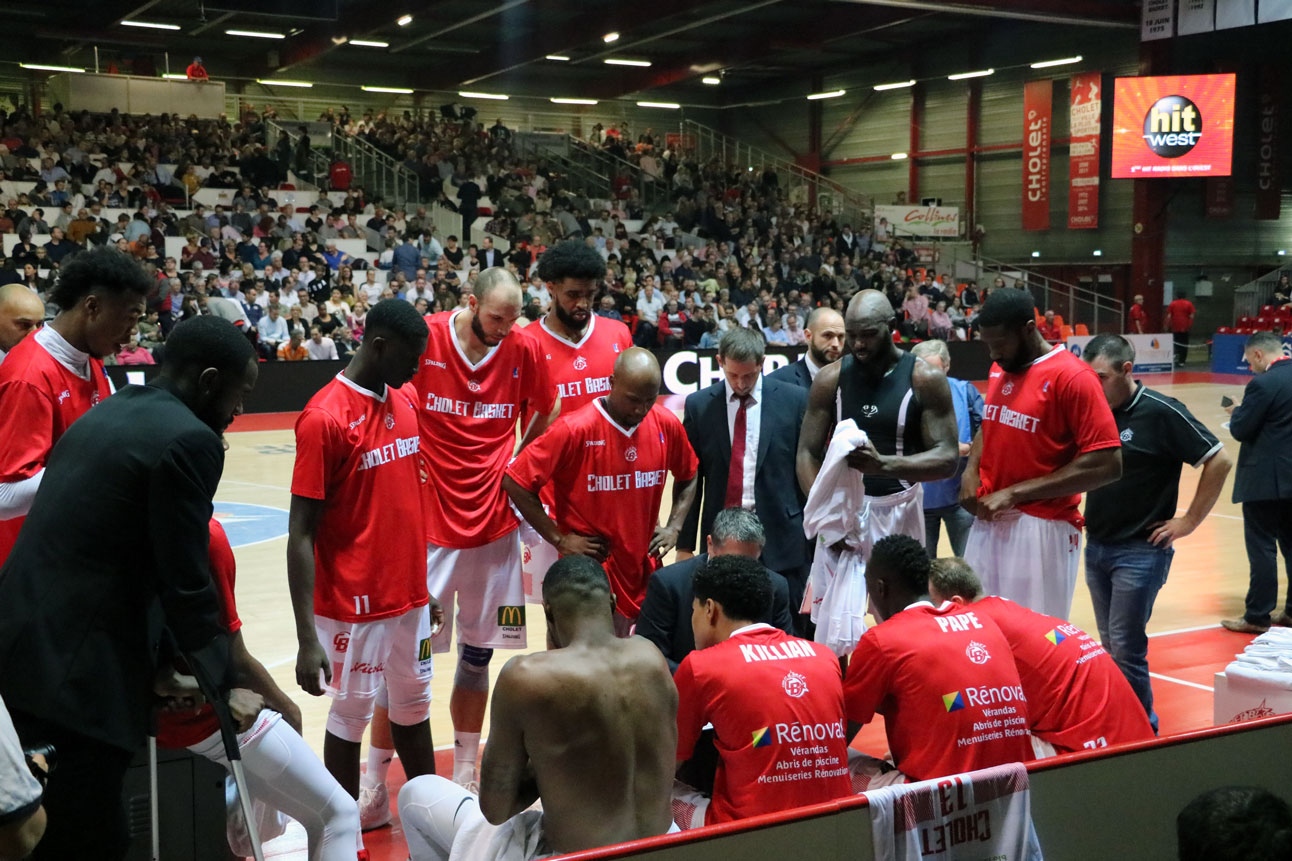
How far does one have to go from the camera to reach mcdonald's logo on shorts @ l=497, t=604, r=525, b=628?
5199 millimetres

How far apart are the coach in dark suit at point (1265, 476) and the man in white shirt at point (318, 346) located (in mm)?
13041

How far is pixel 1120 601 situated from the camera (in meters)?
5.66

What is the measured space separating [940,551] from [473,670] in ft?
17.8

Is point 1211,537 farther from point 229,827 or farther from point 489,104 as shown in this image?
point 489,104

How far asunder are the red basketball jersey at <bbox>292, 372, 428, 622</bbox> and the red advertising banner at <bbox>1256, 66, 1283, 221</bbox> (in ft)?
96.0

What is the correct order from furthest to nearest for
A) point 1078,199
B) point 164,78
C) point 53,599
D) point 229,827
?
1. point 1078,199
2. point 164,78
3. point 229,827
4. point 53,599

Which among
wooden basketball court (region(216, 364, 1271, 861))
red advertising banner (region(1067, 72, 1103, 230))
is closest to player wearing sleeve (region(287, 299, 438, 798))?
wooden basketball court (region(216, 364, 1271, 861))

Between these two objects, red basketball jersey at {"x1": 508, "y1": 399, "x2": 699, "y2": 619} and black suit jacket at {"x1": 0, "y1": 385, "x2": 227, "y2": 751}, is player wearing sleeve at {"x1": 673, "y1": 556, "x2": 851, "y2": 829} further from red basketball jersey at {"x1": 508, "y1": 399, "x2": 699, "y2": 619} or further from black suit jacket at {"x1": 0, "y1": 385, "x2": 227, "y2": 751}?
black suit jacket at {"x1": 0, "y1": 385, "x2": 227, "y2": 751}

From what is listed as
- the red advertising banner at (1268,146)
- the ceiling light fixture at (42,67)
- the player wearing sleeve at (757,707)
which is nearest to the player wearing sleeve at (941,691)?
the player wearing sleeve at (757,707)

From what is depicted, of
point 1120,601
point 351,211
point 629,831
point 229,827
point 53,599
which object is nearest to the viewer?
point 53,599

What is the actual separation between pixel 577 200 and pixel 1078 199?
39.7 ft

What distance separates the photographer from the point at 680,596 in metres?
4.36

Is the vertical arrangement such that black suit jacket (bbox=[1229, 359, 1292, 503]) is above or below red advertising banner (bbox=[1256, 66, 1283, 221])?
below

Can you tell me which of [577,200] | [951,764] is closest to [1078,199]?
[577,200]
